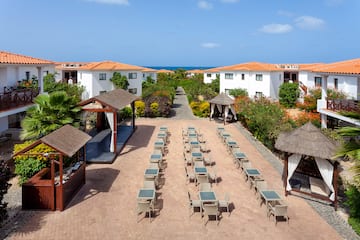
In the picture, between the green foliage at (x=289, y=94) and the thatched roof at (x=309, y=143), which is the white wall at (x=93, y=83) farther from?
the thatched roof at (x=309, y=143)

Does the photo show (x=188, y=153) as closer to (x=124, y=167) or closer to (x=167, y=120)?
(x=124, y=167)

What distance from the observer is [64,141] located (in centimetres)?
1297

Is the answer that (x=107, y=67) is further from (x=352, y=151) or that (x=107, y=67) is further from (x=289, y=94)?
(x=352, y=151)

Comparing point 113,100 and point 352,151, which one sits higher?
point 113,100

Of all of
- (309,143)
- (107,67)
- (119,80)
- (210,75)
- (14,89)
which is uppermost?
(210,75)

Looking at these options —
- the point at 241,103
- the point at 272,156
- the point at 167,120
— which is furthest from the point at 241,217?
the point at 167,120

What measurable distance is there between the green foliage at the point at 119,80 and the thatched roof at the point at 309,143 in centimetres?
3343

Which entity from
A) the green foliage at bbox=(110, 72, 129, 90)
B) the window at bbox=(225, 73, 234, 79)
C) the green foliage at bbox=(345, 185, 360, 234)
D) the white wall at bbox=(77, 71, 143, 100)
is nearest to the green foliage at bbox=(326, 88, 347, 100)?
the window at bbox=(225, 73, 234, 79)

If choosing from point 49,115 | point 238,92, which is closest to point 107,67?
point 238,92

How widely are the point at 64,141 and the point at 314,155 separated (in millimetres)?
10621

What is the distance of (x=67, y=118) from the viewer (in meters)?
17.2

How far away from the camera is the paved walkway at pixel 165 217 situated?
10.9 metres

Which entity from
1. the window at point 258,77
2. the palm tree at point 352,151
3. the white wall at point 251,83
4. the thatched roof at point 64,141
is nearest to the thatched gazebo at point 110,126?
the thatched roof at point 64,141

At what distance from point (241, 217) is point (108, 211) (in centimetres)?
542
